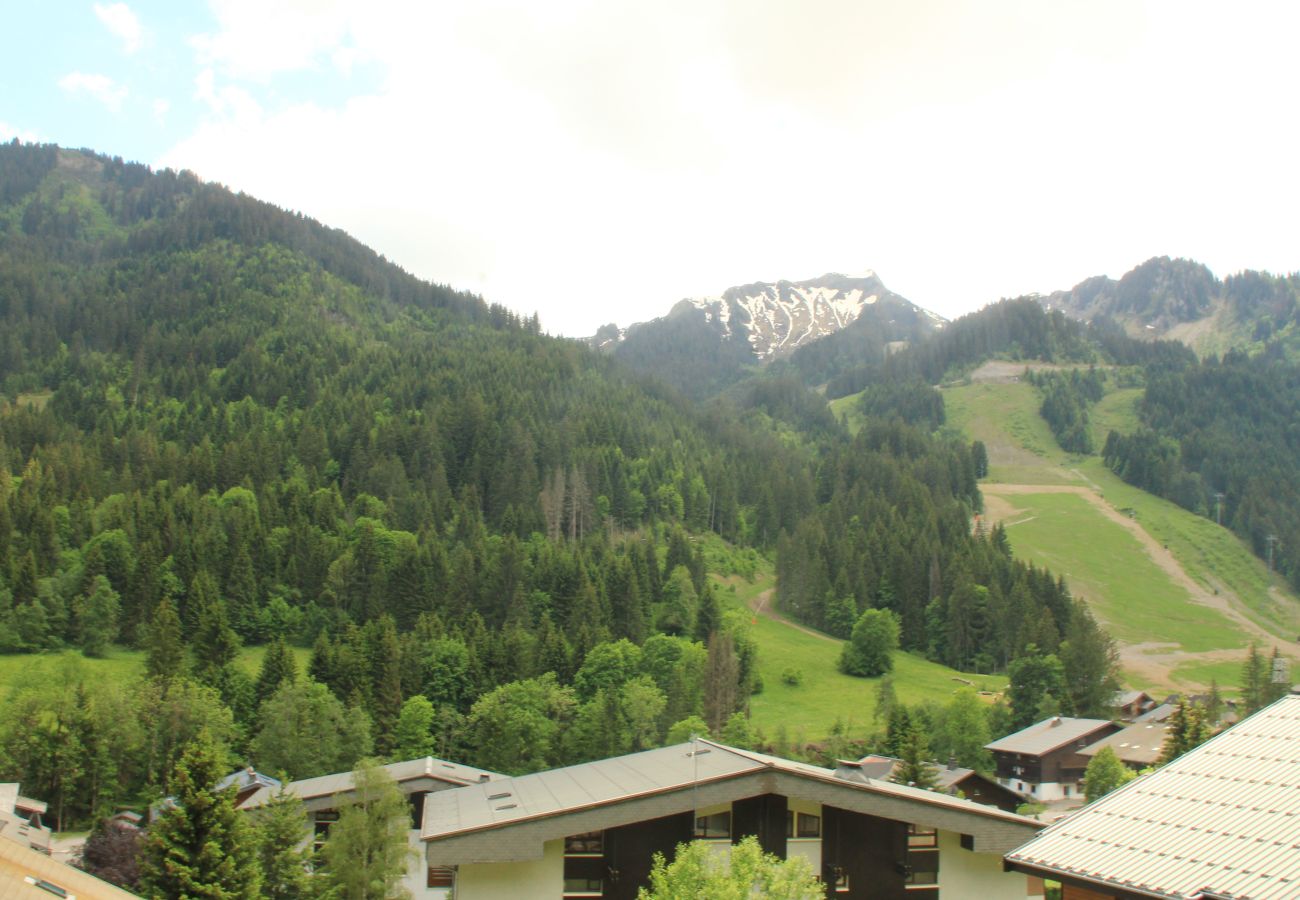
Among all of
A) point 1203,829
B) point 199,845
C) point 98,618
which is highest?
point 1203,829

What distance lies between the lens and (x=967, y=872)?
79.8 feet

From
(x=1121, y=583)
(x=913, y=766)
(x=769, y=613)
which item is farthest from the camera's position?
(x=1121, y=583)

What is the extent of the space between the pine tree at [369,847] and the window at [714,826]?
1916 cm

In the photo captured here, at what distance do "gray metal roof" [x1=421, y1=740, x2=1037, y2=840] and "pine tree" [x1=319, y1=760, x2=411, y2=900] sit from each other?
11.3m

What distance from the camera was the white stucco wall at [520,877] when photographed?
22281 mm

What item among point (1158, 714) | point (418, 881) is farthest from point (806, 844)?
point (1158, 714)

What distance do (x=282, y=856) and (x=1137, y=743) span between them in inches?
3104

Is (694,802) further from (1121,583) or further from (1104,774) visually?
(1121,583)

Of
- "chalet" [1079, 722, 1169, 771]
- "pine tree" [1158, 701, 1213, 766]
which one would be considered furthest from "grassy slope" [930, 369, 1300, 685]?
"pine tree" [1158, 701, 1213, 766]

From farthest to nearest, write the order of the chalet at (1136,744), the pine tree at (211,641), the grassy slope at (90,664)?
the pine tree at (211,641)
the chalet at (1136,744)
the grassy slope at (90,664)

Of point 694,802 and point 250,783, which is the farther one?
point 250,783

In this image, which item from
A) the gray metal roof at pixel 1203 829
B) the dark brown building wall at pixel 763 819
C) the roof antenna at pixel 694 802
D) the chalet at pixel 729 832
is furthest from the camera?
the dark brown building wall at pixel 763 819

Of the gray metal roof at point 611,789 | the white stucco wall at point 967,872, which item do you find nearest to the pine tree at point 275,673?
the gray metal roof at point 611,789

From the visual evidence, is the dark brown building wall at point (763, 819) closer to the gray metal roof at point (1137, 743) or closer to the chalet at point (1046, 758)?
the gray metal roof at point (1137, 743)
